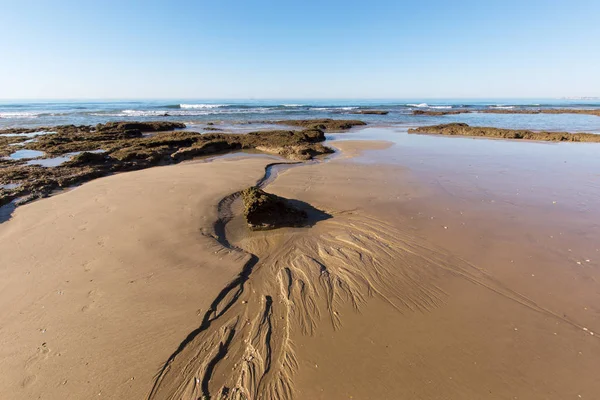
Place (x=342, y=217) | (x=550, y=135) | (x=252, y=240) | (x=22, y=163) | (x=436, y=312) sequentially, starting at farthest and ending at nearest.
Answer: (x=550, y=135), (x=22, y=163), (x=342, y=217), (x=252, y=240), (x=436, y=312)

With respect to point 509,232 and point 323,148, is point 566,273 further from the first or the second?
point 323,148

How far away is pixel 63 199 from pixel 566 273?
12.1 m

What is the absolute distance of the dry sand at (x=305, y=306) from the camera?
316cm

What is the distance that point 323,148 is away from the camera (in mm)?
15961

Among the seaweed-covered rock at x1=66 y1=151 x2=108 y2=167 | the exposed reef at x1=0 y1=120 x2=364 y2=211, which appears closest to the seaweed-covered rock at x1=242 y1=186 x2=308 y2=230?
the exposed reef at x1=0 y1=120 x2=364 y2=211

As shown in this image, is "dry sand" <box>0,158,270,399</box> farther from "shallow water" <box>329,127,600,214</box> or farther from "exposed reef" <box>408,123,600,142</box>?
"exposed reef" <box>408,123,600,142</box>

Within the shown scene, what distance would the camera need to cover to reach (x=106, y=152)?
1455 centimetres

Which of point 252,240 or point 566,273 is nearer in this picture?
point 566,273

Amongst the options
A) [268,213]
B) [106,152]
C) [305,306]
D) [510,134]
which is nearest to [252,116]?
[106,152]

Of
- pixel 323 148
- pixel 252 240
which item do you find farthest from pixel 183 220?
pixel 323 148

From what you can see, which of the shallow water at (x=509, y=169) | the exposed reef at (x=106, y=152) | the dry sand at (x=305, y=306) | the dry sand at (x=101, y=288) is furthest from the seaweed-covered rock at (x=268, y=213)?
the exposed reef at (x=106, y=152)

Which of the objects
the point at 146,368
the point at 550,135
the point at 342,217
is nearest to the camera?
the point at 146,368

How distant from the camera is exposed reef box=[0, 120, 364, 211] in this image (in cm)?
973

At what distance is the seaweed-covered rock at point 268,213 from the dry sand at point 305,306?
35 cm
